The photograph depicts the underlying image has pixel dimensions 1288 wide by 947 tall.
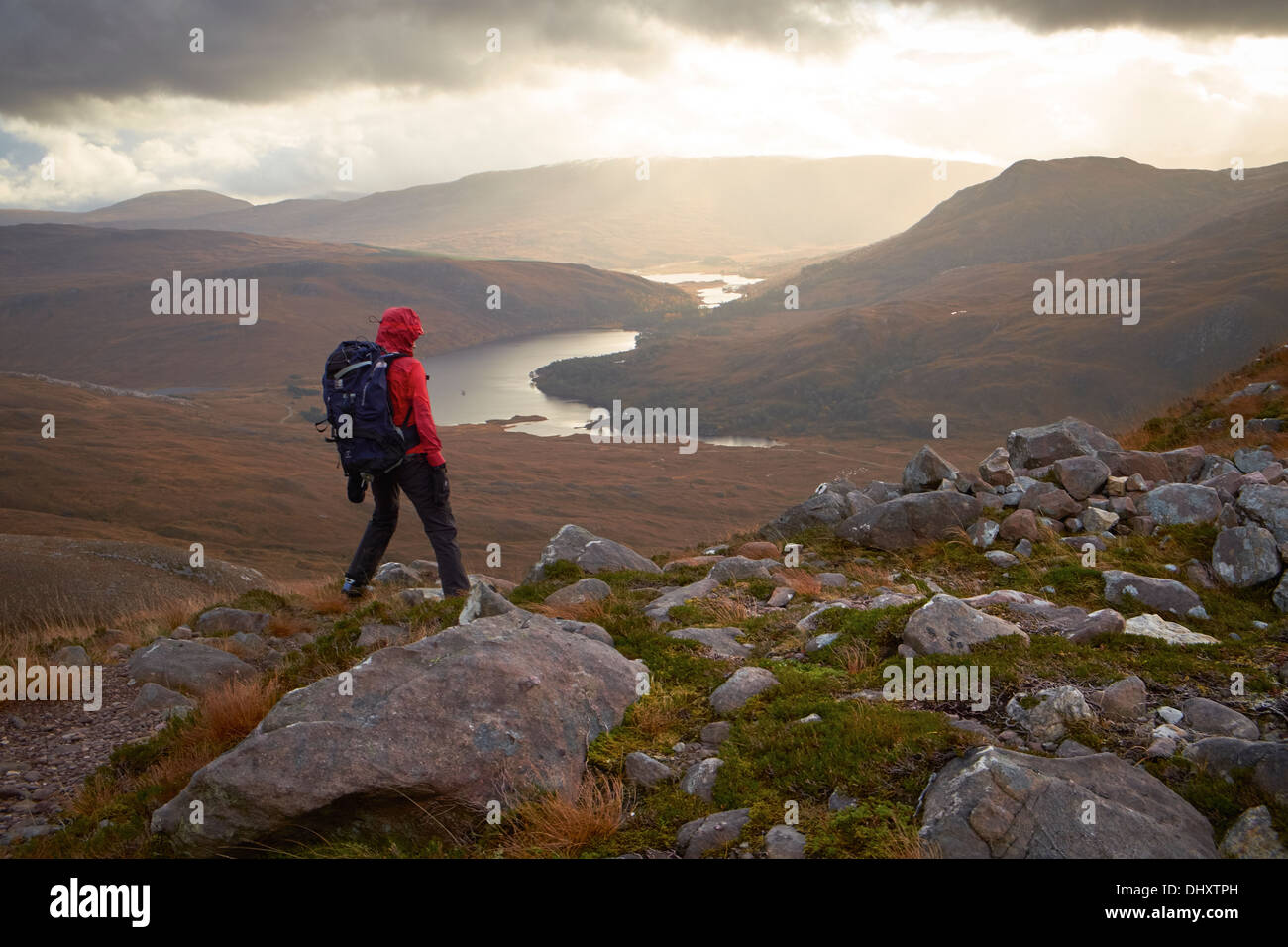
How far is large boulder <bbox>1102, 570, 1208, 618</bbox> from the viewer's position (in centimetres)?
735

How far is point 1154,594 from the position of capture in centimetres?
761

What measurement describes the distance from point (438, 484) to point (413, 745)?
4.55m

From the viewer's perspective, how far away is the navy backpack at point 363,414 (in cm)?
821

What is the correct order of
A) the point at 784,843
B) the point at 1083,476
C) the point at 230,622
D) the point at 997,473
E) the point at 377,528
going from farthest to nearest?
1. the point at 997,473
2. the point at 1083,476
3. the point at 230,622
4. the point at 377,528
5. the point at 784,843

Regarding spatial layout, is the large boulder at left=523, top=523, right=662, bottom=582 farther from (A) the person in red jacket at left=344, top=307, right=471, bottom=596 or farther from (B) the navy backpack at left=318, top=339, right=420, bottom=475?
(B) the navy backpack at left=318, top=339, right=420, bottom=475

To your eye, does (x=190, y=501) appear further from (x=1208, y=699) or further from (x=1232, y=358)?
(x=1232, y=358)

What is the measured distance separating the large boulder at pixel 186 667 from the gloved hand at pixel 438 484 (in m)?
2.45

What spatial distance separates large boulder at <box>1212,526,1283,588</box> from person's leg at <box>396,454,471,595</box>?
25.4ft

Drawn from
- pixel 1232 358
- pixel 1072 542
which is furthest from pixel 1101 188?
pixel 1072 542

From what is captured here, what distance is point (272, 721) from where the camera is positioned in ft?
15.5

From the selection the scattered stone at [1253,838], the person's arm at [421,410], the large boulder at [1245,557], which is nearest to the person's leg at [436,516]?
the person's arm at [421,410]

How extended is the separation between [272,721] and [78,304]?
667 feet

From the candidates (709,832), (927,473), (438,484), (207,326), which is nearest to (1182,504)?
(927,473)

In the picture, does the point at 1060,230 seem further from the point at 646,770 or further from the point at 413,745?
the point at 413,745
